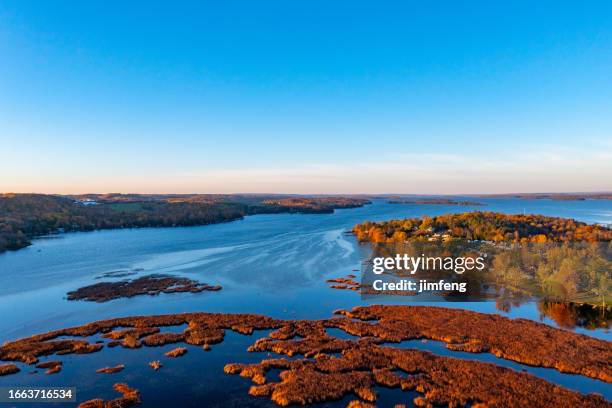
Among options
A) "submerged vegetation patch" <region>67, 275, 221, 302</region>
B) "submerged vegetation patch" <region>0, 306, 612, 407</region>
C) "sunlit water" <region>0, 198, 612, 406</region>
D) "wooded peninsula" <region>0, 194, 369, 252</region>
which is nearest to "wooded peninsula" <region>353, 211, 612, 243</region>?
"sunlit water" <region>0, 198, 612, 406</region>

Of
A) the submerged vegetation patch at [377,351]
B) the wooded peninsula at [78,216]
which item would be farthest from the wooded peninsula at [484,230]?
the wooded peninsula at [78,216]

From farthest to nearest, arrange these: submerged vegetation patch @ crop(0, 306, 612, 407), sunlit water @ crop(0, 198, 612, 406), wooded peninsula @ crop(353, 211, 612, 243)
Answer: wooded peninsula @ crop(353, 211, 612, 243), sunlit water @ crop(0, 198, 612, 406), submerged vegetation patch @ crop(0, 306, 612, 407)

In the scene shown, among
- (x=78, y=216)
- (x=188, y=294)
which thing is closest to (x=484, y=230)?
(x=188, y=294)

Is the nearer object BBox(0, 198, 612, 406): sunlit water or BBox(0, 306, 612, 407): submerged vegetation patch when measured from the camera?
BBox(0, 306, 612, 407): submerged vegetation patch

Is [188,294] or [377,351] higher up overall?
[377,351]

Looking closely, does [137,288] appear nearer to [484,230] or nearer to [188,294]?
[188,294]

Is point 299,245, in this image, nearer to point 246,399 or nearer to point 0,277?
point 0,277

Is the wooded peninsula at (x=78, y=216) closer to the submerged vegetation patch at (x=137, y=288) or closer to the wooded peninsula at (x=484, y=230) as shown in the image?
the submerged vegetation patch at (x=137, y=288)

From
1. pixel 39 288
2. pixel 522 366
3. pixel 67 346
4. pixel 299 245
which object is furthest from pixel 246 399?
pixel 299 245

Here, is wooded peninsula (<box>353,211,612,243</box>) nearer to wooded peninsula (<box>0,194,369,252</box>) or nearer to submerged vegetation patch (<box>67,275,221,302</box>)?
submerged vegetation patch (<box>67,275,221,302</box>)
